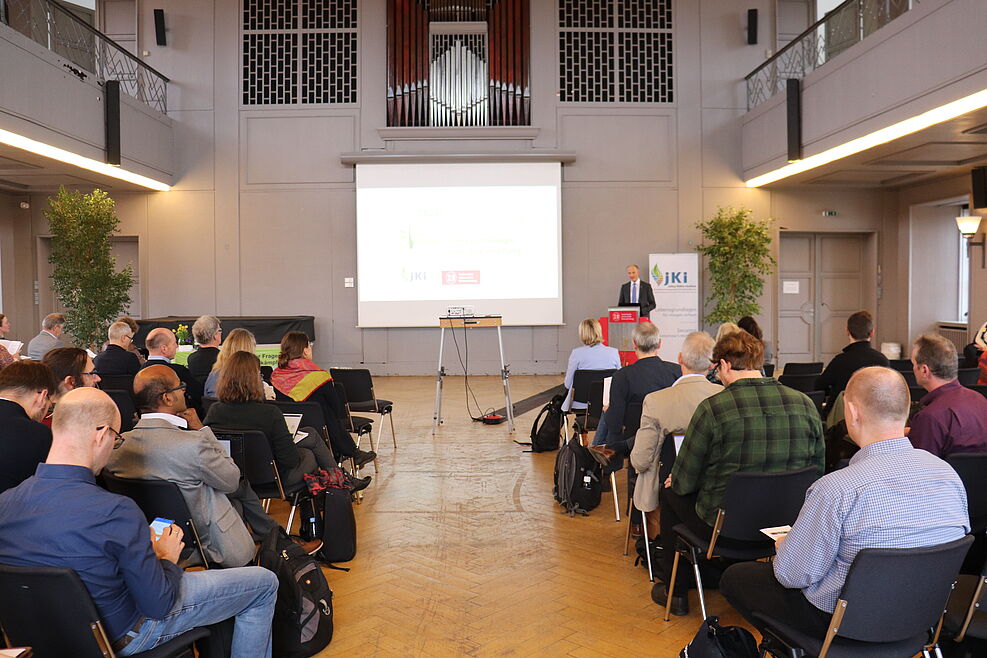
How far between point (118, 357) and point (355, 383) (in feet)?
6.00

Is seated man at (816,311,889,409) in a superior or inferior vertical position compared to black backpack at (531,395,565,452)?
superior

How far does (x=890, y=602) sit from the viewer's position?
1.95 metres

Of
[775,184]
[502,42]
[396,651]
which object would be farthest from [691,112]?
[396,651]

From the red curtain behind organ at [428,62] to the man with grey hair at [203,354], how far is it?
6589 millimetres

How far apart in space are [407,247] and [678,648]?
901cm

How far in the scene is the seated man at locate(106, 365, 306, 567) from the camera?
2.63m

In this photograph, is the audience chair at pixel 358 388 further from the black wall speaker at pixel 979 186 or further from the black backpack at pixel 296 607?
the black wall speaker at pixel 979 186

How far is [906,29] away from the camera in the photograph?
278 inches

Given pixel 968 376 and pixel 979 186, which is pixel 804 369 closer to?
pixel 968 376

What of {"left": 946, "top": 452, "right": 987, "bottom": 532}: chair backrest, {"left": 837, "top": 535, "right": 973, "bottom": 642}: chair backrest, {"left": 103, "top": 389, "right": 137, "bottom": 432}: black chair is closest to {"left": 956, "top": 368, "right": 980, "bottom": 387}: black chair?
{"left": 946, "top": 452, "right": 987, "bottom": 532}: chair backrest

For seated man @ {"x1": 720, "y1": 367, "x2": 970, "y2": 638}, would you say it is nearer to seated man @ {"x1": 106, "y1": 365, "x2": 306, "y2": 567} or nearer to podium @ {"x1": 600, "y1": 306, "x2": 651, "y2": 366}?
seated man @ {"x1": 106, "y1": 365, "x2": 306, "y2": 567}

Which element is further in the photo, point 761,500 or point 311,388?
point 311,388

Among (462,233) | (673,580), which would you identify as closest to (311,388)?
(673,580)

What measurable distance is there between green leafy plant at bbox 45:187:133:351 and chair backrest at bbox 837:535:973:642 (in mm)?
9235
